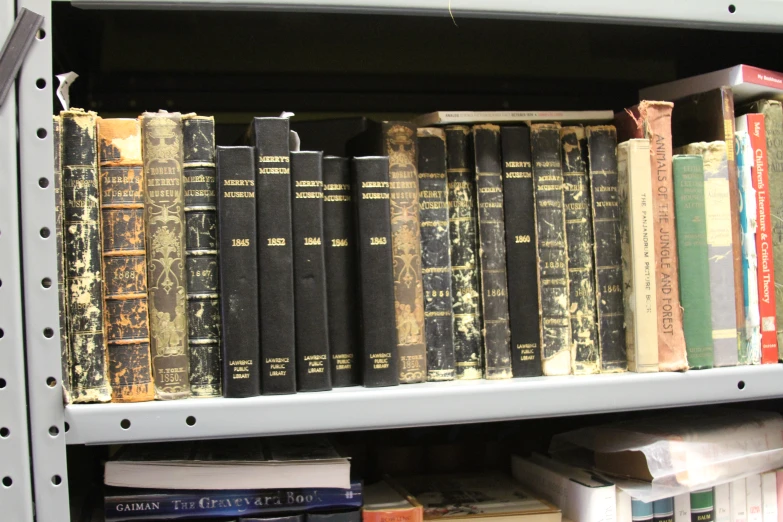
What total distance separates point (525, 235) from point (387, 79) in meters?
0.41

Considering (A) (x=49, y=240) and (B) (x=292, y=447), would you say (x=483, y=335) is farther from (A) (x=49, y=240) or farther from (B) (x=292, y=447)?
(A) (x=49, y=240)

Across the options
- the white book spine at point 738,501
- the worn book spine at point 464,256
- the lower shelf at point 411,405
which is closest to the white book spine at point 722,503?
the white book spine at point 738,501

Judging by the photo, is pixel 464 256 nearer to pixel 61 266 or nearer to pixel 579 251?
pixel 579 251

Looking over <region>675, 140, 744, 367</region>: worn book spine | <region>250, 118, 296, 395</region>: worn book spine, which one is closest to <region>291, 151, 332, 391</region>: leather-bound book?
<region>250, 118, 296, 395</region>: worn book spine

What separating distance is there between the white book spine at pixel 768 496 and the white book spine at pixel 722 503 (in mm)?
49

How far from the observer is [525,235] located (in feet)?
2.76

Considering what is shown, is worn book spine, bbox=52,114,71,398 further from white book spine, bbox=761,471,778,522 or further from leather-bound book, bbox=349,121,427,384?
white book spine, bbox=761,471,778,522

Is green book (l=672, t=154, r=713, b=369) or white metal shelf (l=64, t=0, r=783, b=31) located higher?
white metal shelf (l=64, t=0, r=783, b=31)

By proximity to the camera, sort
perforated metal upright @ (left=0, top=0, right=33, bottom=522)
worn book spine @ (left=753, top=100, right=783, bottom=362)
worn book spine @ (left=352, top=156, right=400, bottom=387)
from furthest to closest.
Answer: worn book spine @ (left=753, top=100, right=783, bottom=362) → worn book spine @ (left=352, top=156, right=400, bottom=387) → perforated metal upright @ (left=0, top=0, right=33, bottom=522)

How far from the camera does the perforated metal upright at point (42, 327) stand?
0.68 meters

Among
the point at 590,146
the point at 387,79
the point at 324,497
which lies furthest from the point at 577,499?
the point at 387,79

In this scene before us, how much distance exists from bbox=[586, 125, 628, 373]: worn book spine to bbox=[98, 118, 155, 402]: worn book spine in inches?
20.3

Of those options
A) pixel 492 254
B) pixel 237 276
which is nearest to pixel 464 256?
pixel 492 254

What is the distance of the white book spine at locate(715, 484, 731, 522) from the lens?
3.02 feet
